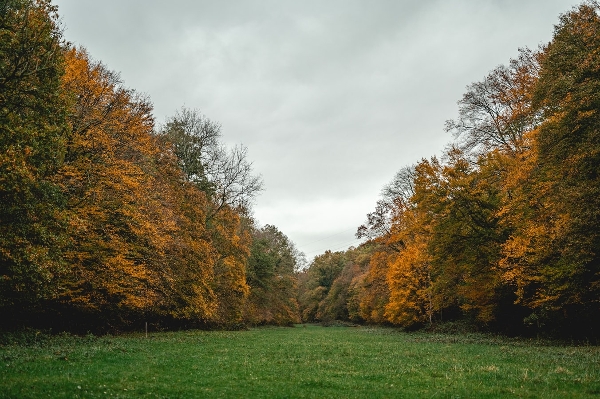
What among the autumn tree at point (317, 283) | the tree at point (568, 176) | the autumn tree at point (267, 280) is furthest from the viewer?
the autumn tree at point (317, 283)

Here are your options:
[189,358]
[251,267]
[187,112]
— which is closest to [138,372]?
[189,358]

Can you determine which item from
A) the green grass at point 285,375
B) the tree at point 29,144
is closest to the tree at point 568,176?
the green grass at point 285,375

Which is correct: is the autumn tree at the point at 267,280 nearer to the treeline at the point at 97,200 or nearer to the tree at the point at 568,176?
the treeline at the point at 97,200

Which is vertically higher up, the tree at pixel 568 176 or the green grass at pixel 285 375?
the tree at pixel 568 176

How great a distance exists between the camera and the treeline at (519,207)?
63.8 feet

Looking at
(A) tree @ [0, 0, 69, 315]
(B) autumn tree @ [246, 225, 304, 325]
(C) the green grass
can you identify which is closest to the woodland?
(A) tree @ [0, 0, 69, 315]

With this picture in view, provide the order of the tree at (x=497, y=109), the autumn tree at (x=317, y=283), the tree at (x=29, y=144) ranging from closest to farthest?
the tree at (x=29, y=144)
the tree at (x=497, y=109)
the autumn tree at (x=317, y=283)

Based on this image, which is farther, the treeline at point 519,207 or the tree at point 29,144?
the treeline at point 519,207

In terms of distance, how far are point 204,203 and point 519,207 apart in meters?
25.8

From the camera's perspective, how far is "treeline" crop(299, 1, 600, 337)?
19.4 m

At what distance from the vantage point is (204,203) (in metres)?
38.1

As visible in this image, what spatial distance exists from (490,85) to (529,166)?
38.2 feet

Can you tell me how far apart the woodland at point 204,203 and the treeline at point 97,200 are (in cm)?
10

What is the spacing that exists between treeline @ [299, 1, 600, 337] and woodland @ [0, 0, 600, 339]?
0.13 m
